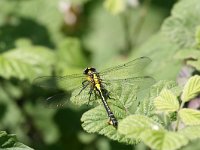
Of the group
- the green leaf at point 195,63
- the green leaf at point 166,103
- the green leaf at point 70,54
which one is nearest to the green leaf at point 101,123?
the green leaf at point 166,103

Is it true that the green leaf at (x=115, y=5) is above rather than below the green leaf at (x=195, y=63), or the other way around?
above

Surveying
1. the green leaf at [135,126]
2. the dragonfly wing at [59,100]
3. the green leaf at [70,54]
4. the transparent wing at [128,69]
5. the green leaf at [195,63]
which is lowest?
the green leaf at [135,126]

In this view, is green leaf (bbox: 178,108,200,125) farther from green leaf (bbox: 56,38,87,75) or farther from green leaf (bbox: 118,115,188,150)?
green leaf (bbox: 56,38,87,75)

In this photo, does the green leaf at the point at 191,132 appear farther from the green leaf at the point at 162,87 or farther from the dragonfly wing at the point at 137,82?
the dragonfly wing at the point at 137,82

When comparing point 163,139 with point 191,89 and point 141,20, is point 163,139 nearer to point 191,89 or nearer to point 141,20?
point 191,89

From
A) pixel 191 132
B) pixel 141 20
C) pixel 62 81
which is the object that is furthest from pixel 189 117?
pixel 141 20

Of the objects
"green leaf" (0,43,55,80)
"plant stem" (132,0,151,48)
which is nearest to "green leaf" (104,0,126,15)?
"green leaf" (0,43,55,80)
